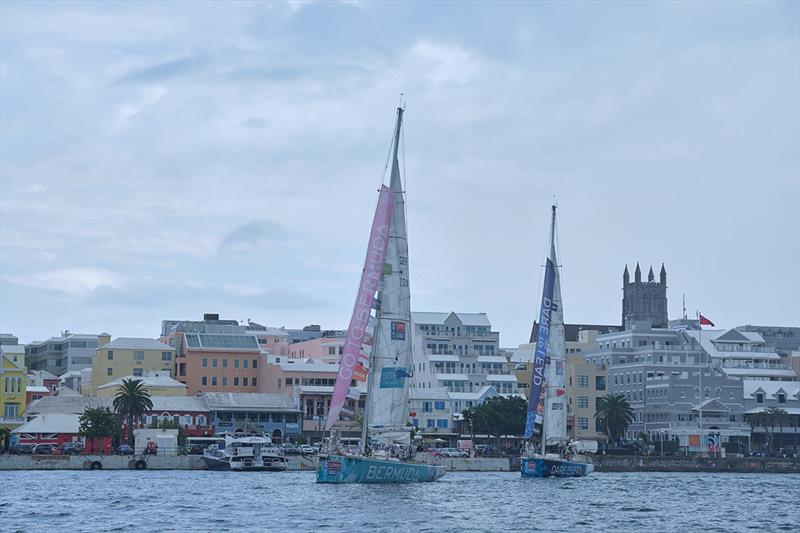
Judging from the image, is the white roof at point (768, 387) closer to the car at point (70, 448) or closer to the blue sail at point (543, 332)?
the blue sail at point (543, 332)

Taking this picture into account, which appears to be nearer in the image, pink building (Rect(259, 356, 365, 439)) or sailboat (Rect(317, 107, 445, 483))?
sailboat (Rect(317, 107, 445, 483))

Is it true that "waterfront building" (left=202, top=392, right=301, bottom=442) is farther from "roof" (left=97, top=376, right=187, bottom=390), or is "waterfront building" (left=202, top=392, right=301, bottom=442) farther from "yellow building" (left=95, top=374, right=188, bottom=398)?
"roof" (left=97, top=376, right=187, bottom=390)

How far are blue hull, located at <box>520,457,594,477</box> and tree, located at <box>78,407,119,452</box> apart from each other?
49339 millimetres

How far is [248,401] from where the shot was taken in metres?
161

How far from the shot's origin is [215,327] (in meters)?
186

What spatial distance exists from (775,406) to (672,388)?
575 inches

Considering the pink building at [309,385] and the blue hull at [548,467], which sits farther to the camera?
the pink building at [309,385]

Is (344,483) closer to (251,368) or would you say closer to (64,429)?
(64,429)

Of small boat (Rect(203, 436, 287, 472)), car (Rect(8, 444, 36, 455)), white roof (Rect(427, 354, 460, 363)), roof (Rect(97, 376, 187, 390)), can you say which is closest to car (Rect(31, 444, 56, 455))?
car (Rect(8, 444, 36, 455))

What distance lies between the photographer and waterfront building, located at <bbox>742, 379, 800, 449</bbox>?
581ft

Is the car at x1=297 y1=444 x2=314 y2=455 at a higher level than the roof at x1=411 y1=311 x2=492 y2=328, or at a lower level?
lower

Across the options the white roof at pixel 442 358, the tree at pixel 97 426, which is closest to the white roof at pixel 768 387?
the white roof at pixel 442 358

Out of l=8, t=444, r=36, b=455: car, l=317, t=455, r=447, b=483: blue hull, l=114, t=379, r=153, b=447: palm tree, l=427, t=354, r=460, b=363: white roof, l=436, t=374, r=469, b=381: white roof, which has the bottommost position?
l=317, t=455, r=447, b=483: blue hull

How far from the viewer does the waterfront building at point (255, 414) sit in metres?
159
